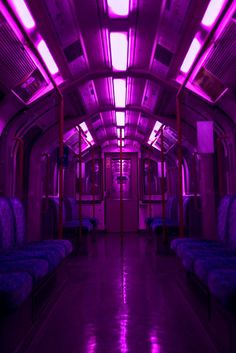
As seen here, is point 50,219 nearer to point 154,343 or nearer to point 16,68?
point 16,68

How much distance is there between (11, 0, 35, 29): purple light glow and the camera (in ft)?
10.5

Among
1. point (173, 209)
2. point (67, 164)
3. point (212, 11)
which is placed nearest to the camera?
point (212, 11)

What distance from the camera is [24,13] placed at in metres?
3.37

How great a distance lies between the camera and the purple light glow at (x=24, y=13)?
321 cm

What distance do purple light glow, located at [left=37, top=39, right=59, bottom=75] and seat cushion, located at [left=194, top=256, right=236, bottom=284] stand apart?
9.84ft

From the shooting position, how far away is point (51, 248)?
3303mm

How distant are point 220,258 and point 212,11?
2.42 metres

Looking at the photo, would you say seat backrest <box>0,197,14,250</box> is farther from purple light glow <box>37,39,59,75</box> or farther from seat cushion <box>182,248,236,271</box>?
purple light glow <box>37,39,59,75</box>

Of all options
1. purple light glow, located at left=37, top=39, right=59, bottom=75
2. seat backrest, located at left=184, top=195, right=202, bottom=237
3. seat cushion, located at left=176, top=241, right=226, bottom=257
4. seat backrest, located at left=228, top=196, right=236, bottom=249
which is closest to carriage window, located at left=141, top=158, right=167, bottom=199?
seat backrest, located at left=184, top=195, right=202, bottom=237

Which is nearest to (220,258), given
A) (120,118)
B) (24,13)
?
(24,13)

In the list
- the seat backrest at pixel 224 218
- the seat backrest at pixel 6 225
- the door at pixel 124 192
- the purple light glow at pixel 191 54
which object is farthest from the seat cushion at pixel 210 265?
the door at pixel 124 192

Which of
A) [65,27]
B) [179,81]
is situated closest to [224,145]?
[179,81]

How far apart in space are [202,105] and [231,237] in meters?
2.26

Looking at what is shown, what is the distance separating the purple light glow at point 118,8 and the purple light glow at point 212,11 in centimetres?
83
